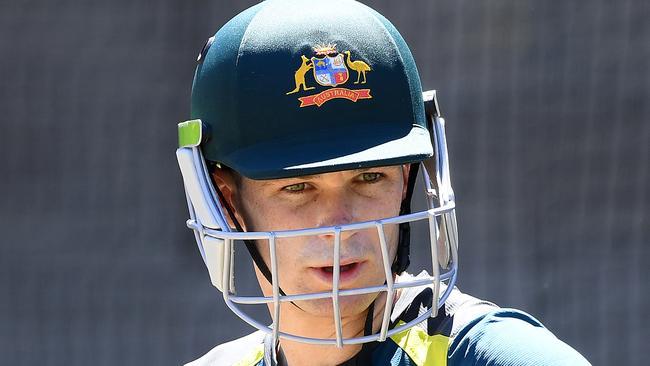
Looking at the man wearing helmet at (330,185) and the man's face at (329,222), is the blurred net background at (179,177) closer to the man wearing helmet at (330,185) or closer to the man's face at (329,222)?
the man wearing helmet at (330,185)

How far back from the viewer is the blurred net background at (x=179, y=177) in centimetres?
443

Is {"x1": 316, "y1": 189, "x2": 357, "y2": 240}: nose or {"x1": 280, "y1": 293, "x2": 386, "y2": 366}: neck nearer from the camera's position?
{"x1": 316, "y1": 189, "x2": 357, "y2": 240}: nose

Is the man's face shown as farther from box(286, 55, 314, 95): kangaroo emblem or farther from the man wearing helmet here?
box(286, 55, 314, 95): kangaroo emblem

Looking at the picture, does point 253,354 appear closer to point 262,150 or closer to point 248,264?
point 262,150

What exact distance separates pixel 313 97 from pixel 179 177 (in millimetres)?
2755

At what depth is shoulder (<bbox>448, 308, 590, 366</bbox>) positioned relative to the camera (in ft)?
5.94

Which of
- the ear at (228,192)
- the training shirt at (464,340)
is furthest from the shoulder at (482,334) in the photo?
the ear at (228,192)

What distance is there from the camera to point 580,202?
4.44 m

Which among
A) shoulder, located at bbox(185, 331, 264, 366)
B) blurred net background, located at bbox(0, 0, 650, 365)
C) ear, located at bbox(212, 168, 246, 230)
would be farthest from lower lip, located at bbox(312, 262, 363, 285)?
blurred net background, located at bbox(0, 0, 650, 365)

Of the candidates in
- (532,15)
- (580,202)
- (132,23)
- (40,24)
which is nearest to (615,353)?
(580,202)

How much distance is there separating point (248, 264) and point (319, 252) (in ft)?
8.38

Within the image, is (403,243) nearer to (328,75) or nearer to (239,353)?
(328,75)

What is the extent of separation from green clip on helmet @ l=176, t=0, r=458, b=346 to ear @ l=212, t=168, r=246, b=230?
61 mm

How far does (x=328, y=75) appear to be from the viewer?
207 centimetres
